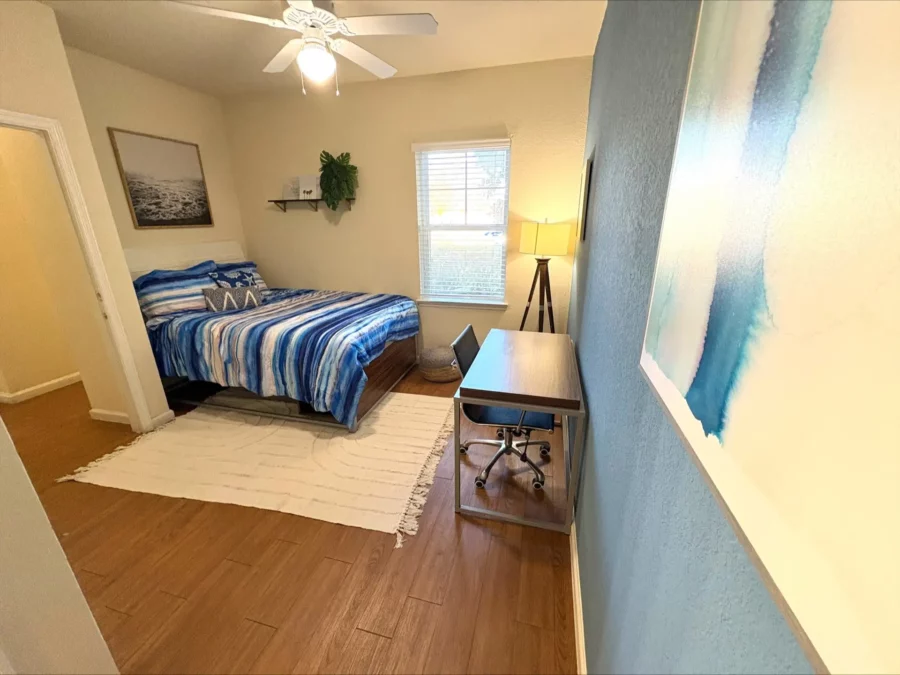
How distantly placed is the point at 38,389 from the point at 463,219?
413cm

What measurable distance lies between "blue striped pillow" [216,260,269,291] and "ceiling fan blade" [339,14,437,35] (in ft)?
8.34

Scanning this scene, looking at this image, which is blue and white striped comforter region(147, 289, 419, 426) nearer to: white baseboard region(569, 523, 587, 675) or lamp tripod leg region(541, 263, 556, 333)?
lamp tripod leg region(541, 263, 556, 333)

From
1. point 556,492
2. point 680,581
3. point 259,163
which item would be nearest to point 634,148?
point 680,581

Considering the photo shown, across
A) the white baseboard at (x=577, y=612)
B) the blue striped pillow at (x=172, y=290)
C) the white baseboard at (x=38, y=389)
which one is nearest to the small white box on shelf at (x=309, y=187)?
the blue striped pillow at (x=172, y=290)

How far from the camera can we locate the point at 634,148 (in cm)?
108

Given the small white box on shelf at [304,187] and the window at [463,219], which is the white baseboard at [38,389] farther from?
the window at [463,219]

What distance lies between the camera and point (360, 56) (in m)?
2.15

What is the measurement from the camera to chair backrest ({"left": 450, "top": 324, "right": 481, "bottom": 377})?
196 cm

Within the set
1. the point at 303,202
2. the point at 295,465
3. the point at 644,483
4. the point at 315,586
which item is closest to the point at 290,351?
the point at 295,465

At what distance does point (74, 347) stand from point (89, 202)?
1.09 m

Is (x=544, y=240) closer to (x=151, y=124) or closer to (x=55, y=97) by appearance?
(x=55, y=97)

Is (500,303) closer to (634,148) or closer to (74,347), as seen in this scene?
(634,148)

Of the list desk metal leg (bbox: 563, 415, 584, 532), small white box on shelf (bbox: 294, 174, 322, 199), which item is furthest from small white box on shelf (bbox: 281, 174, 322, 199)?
desk metal leg (bbox: 563, 415, 584, 532)

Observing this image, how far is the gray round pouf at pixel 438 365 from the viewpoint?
339 centimetres
